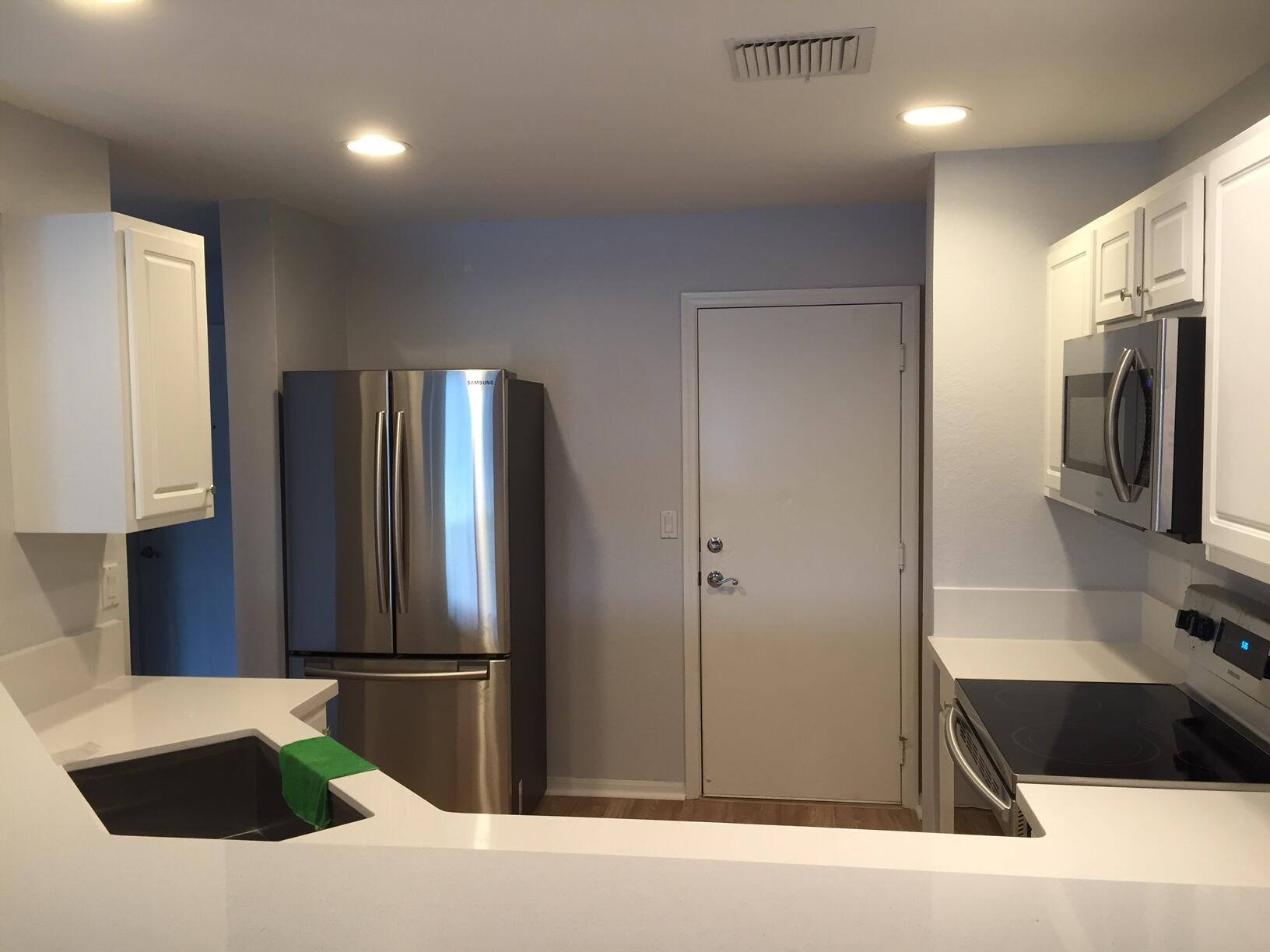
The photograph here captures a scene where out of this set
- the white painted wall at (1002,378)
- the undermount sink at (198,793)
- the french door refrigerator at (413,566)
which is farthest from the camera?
the french door refrigerator at (413,566)

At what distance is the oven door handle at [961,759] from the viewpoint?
202cm

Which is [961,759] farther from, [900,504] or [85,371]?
[85,371]

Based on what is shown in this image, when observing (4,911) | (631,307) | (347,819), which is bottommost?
(347,819)

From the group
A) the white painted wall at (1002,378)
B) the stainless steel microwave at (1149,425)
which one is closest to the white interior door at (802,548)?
the white painted wall at (1002,378)

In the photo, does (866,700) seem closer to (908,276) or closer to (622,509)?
(622,509)

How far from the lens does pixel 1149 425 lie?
1.96 meters

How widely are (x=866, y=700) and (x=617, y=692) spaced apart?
37.6 inches

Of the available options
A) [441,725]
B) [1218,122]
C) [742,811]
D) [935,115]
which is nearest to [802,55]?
[935,115]

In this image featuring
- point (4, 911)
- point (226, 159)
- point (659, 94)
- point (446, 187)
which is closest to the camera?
point (4, 911)

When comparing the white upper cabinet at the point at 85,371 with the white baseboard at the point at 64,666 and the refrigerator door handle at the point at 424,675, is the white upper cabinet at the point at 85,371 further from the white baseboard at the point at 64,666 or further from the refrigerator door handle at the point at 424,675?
the refrigerator door handle at the point at 424,675

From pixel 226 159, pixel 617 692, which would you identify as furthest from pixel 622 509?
pixel 226 159

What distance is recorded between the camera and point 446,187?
3332 mm

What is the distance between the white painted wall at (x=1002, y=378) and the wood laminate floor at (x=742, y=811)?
1263mm

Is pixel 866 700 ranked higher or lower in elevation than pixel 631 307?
lower
